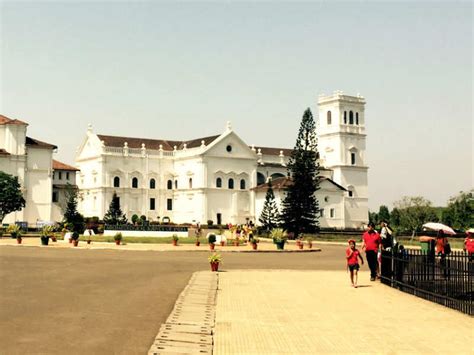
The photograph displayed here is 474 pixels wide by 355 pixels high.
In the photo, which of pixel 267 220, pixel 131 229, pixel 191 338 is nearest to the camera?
pixel 191 338

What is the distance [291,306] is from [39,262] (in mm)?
14768

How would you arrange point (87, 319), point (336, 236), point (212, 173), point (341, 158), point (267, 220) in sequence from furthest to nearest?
point (341, 158) → point (212, 173) → point (267, 220) → point (336, 236) → point (87, 319)

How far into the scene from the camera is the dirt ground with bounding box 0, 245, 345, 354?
421 inches

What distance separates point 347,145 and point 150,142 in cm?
3084

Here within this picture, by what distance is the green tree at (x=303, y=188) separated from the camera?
276 ft

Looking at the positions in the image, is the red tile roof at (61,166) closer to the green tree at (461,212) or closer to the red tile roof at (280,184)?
the red tile roof at (280,184)

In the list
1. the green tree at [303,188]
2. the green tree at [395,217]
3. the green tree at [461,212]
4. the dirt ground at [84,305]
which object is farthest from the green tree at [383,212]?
the dirt ground at [84,305]

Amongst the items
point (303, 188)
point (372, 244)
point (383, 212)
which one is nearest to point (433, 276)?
point (372, 244)

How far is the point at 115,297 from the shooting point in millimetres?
16469

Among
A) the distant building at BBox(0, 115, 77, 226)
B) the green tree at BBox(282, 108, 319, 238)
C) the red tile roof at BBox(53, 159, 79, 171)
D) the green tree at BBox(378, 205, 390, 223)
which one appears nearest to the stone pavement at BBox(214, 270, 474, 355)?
the green tree at BBox(282, 108, 319, 238)

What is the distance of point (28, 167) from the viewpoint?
91.8 meters

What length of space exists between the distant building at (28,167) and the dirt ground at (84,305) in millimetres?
65360

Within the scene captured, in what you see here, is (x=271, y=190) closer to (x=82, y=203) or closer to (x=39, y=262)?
(x=82, y=203)

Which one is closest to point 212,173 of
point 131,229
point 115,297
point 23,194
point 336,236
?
point 23,194
